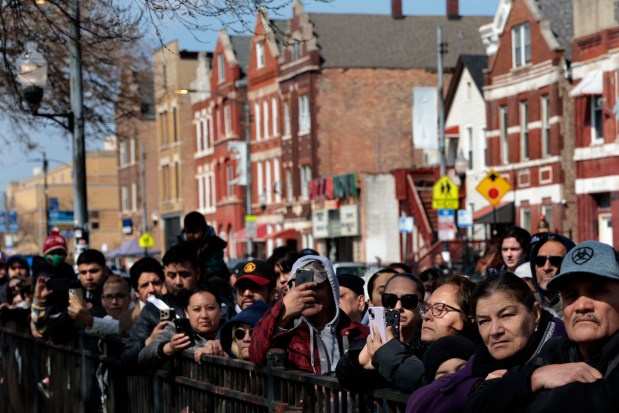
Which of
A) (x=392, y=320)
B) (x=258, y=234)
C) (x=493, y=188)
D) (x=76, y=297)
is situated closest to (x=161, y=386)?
(x=76, y=297)

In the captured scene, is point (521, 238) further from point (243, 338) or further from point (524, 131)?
point (524, 131)

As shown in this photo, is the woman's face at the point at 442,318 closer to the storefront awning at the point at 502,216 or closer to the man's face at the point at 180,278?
the man's face at the point at 180,278

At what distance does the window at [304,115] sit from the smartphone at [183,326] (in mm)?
60284

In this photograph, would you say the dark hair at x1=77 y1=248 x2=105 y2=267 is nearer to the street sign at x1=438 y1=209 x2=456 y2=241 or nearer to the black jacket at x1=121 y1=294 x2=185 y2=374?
the black jacket at x1=121 y1=294 x2=185 y2=374

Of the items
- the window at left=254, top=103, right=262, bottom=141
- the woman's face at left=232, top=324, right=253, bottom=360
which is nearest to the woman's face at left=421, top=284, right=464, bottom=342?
the woman's face at left=232, top=324, right=253, bottom=360

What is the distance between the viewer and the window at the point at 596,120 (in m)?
45.2

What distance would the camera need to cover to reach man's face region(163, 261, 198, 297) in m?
11.0

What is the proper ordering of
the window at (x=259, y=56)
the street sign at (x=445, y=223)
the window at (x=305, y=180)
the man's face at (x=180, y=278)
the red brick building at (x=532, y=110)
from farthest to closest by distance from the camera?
the window at (x=259, y=56), the window at (x=305, y=180), the red brick building at (x=532, y=110), the street sign at (x=445, y=223), the man's face at (x=180, y=278)

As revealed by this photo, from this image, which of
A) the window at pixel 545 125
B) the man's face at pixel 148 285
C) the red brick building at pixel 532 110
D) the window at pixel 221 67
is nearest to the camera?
the man's face at pixel 148 285

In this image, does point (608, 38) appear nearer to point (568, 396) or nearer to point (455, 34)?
point (455, 34)

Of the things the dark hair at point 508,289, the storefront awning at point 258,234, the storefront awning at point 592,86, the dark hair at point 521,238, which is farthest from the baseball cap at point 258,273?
the storefront awning at point 258,234

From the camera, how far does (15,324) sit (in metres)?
17.2

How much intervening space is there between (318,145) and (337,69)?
355cm

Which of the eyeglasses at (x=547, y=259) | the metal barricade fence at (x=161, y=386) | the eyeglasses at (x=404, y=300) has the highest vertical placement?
the eyeglasses at (x=547, y=259)
